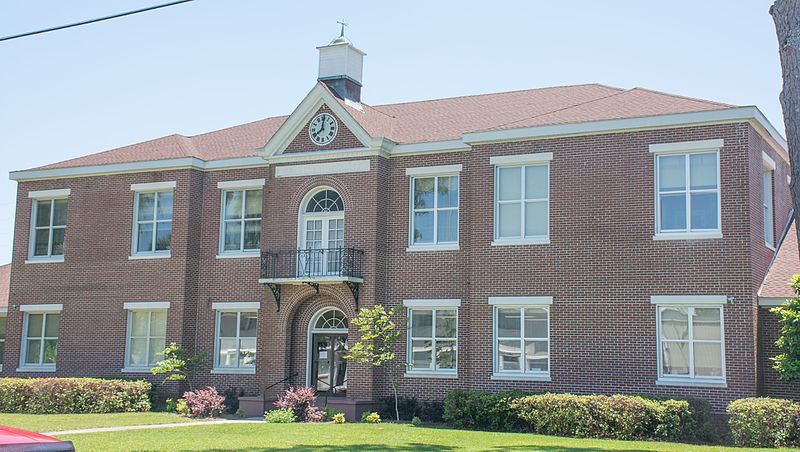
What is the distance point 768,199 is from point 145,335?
18.6 meters

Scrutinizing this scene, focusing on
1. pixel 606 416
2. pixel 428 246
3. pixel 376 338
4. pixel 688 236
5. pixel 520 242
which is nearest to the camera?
pixel 606 416

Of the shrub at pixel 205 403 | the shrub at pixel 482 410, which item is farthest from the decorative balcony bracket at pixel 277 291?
the shrub at pixel 482 410

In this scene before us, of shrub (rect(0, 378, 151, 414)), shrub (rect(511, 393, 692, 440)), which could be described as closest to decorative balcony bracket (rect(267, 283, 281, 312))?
shrub (rect(0, 378, 151, 414))

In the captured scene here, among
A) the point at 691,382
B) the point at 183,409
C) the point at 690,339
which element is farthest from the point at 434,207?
the point at 183,409

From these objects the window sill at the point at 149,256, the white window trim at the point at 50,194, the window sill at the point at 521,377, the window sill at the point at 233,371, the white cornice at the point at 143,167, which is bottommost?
the window sill at the point at 233,371

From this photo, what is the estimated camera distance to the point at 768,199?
22.5m

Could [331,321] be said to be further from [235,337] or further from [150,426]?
[150,426]

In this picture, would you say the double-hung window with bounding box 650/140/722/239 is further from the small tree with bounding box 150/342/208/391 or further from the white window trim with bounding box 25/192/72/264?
the white window trim with bounding box 25/192/72/264

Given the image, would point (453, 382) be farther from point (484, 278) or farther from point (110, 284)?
point (110, 284)

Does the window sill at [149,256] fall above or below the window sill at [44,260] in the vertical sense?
above

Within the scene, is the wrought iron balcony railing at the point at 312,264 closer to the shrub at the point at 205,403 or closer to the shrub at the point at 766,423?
the shrub at the point at 205,403

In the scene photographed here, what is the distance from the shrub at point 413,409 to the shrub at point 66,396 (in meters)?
7.24

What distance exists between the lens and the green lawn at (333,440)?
1602cm

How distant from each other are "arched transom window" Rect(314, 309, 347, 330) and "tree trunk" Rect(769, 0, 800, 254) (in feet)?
48.6
